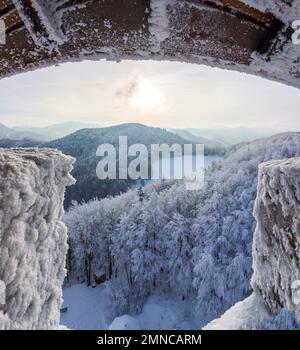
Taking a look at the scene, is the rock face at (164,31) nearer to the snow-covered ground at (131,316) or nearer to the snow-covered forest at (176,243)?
the snow-covered ground at (131,316)

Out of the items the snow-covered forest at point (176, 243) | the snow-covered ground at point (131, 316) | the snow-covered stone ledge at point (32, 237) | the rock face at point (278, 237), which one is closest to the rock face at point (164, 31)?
the snow-covered stone ledge at point (32, 237)

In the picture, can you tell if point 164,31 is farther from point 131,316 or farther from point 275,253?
point 131,316

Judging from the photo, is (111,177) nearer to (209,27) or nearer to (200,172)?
(200,172)

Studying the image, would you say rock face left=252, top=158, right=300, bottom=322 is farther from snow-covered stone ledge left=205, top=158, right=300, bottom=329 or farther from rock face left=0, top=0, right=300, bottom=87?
rock face left=0, top=0, right=300, bottom=87

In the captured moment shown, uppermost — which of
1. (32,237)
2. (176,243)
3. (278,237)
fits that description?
(176,243)

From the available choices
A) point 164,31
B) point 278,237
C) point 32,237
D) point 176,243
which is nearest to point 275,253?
point 278,237

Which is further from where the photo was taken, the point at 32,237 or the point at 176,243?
the point at 176,243
